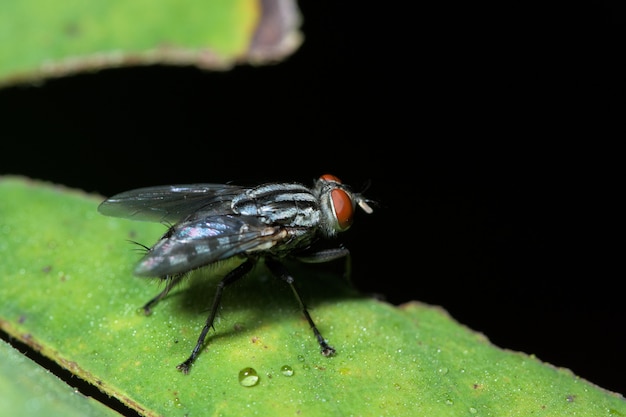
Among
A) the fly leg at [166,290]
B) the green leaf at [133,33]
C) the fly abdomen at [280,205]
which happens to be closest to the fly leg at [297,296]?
the fly abdomen at [280,205]

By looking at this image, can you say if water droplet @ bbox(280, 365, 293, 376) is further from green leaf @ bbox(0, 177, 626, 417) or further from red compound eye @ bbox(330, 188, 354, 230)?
red compound eye @ bbox(330, 188, 354, 230)

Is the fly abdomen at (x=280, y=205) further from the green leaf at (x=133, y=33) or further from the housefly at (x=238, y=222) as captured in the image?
the green leaf at (x=133, y=33)

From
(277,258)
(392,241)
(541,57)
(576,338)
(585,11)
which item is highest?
(585,11)

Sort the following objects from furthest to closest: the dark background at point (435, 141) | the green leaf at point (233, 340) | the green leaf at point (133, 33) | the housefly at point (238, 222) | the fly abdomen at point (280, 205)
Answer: the dark background at point (435, 141), the green leaf at point (133, 33), the fly abdomen at point (280, 205), the housefly at point (238, 222), the green leaf at point (233, 340)

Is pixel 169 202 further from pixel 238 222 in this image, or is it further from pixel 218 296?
pixel 218 296

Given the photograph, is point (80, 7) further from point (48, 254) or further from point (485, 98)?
point (485, 98)

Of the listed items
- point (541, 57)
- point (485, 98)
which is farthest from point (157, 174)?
→ point (541, 57)
